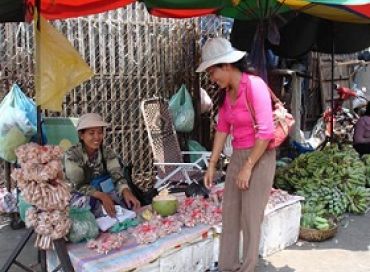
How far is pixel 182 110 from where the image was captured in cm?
667

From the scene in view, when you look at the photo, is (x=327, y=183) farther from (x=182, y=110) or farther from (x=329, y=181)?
(x=182, y=110)

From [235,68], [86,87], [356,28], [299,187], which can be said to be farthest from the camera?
[356,28]

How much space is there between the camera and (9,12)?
421 centimetres

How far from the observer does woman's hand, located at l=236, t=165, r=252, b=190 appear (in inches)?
124

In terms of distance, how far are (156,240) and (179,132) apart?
3.60 m

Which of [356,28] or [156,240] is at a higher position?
[356,28]

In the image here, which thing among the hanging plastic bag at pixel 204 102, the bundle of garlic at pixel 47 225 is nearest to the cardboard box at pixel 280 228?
the bundle of garlic at pixel 47 225

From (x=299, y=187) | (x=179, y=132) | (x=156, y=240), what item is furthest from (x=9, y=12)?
(x=299, y=187)

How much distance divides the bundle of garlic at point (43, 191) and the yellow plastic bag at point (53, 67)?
37cm

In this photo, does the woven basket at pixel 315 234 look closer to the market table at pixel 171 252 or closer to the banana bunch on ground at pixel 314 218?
the banana bunch on ground at pixel 314 218

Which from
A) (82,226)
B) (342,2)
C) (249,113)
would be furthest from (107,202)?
(342,2)

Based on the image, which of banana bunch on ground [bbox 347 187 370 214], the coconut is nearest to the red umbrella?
the coconut

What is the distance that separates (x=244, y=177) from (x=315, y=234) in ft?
5.94

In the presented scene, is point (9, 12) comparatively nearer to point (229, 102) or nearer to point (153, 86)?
point (229, 102)
